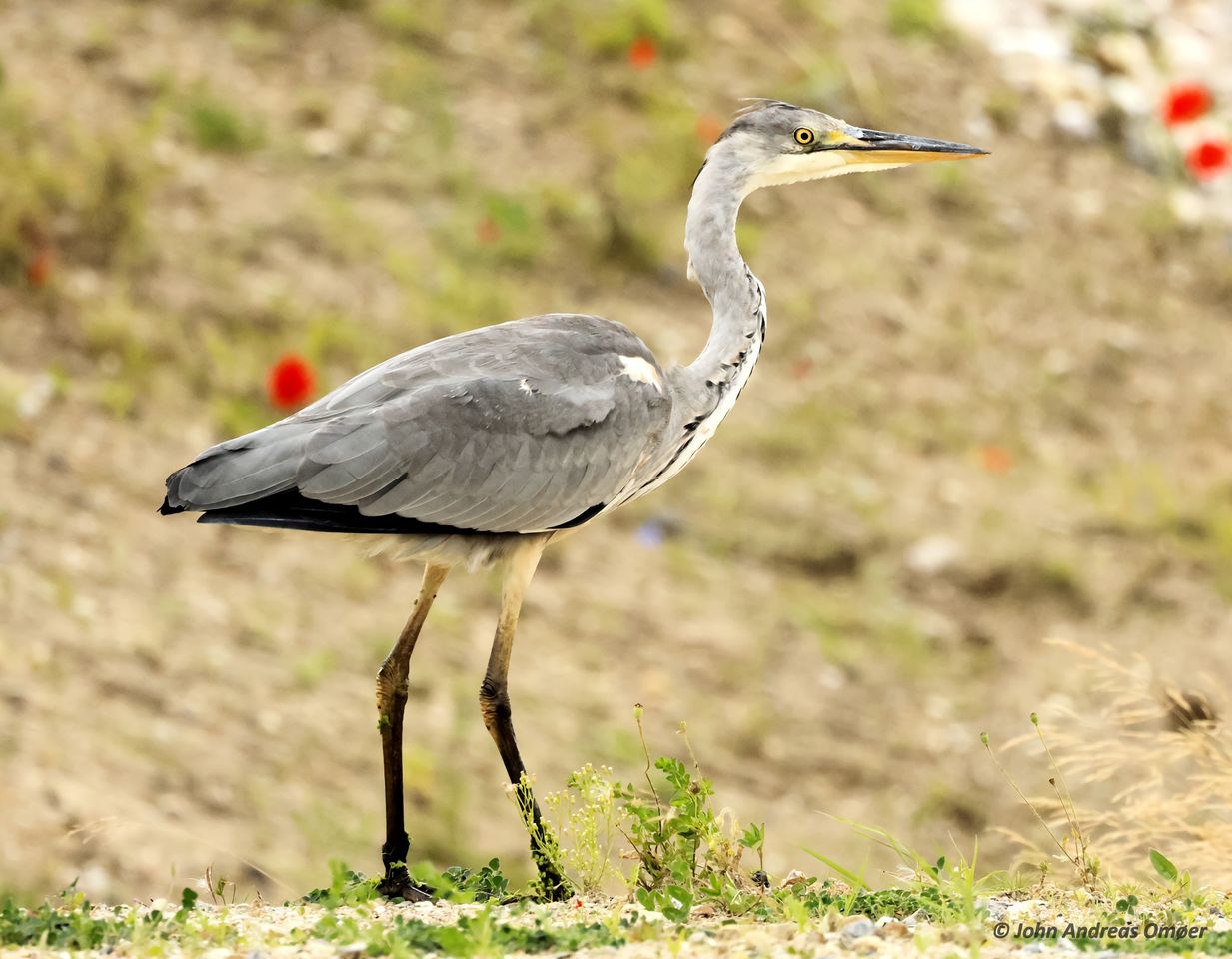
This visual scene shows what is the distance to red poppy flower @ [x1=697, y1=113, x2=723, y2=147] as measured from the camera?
999cm

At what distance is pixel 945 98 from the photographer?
36.2 feet

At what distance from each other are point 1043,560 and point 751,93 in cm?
356

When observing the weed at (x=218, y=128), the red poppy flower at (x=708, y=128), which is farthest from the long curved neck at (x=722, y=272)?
the weed at (x=218, y=128)

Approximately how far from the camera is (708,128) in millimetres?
10055

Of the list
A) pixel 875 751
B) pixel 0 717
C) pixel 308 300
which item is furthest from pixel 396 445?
pixel 308 300

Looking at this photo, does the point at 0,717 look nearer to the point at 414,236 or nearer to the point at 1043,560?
the point at 414,236

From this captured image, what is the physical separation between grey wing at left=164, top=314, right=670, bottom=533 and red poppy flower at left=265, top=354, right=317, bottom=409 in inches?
126

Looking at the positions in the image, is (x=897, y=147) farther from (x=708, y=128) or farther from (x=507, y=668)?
(x=708, y=128)

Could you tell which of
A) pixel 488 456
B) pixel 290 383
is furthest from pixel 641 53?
pixel 488 456

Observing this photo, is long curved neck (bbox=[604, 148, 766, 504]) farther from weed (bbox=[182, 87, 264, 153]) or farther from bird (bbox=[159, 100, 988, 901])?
weed (bbox=[182, 87, 264, 153])

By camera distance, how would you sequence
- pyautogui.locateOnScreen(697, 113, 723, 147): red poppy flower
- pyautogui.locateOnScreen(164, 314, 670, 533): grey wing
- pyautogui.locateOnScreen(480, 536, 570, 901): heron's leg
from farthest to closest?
pyautogui.locateOnScreen(697, 113, 723, 147): red poppy flower, pyautogui.locateOnScreen(480, 536, 570, 901): heron's leg, pyautogui.locateOnScreen(164, 314, 670, 533): grey wing

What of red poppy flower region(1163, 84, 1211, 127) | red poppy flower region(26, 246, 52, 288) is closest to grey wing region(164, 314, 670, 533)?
red poppy flower region(26, 246, 52, 288)

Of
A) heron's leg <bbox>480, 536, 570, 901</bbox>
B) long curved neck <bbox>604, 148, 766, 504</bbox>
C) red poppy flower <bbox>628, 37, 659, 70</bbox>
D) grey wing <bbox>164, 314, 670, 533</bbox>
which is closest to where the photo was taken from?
grey wing <bbox>164, 314, 670, 533</bbox>

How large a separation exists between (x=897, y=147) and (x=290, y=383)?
3.59 metres
